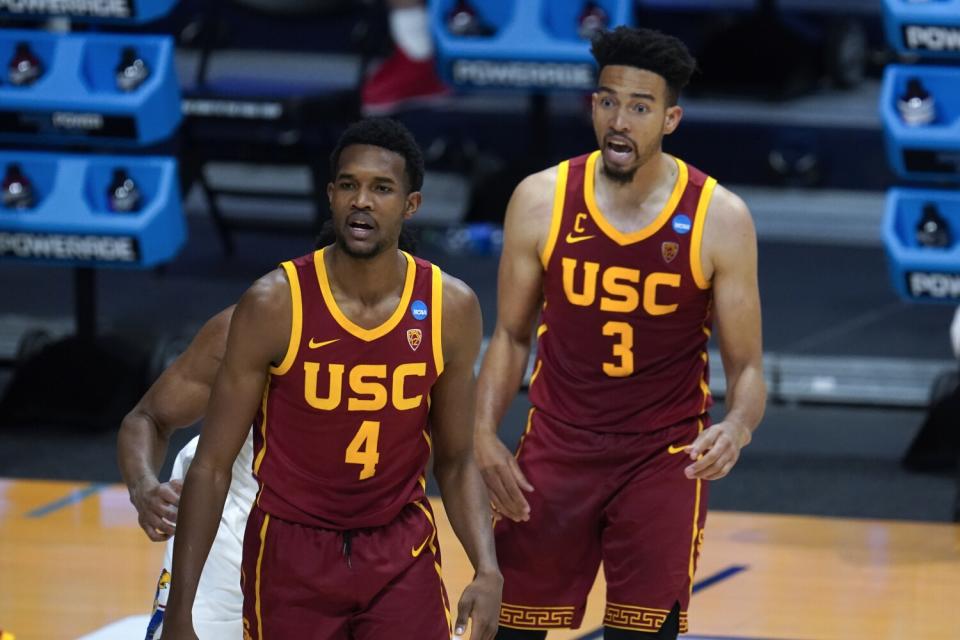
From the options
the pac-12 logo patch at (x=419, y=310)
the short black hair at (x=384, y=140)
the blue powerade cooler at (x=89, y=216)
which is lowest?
the blue powerade cooler at (x=89, y=216)

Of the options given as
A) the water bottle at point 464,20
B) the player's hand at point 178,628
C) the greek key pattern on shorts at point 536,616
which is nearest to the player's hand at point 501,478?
the greek key pattern on shorts at point 536,616

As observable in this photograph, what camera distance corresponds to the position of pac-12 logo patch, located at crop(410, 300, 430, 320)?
339 cm

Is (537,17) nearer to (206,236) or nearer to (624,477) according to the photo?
(206,236)

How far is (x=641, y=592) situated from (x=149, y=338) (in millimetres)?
3999

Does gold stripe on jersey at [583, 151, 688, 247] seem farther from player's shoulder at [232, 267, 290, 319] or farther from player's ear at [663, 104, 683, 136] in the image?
player's shoulder at [232, 267, 290, 319]

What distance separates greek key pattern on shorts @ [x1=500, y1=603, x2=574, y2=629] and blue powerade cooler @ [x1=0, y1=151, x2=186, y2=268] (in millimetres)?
3212

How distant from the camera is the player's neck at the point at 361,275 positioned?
132 inches

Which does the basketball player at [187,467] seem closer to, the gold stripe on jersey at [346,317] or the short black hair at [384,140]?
the gold stripe on jersey at [346,317]

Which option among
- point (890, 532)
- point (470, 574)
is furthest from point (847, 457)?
point (470, 574)

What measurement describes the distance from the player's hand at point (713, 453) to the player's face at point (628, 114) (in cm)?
64

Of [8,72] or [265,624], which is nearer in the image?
[265,624]

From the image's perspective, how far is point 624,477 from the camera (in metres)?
4.25

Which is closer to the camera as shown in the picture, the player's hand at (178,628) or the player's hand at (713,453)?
the player's hand at (178,628)

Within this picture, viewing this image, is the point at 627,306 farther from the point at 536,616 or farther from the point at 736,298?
the point at 536,616
